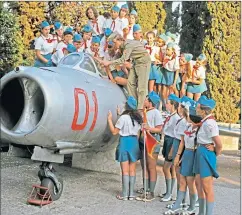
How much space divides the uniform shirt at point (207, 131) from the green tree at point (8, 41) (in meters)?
11.6

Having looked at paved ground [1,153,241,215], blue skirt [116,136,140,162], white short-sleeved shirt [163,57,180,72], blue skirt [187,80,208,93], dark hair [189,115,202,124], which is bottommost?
paved ground [1,153,241,215]

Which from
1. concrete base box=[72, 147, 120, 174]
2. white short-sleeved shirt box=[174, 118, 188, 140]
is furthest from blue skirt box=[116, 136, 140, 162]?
concrete base box=[72, 147, 120, 174]

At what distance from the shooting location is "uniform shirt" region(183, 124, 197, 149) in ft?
19.8

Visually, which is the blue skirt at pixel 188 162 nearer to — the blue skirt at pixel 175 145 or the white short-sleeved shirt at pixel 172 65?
the blue skirt at pixel 175 145

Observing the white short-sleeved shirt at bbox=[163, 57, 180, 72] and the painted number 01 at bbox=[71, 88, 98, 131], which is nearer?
the painted number 01 at bbox=[71, 88, 98, 131]

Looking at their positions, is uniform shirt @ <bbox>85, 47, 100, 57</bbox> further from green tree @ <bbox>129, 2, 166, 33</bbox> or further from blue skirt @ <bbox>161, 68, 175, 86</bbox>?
green tree @ <bbox>129, 2, 166, 33</bbox>

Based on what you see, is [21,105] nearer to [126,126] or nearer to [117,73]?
[126,126]

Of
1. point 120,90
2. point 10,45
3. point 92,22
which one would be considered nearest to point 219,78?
point 10,45

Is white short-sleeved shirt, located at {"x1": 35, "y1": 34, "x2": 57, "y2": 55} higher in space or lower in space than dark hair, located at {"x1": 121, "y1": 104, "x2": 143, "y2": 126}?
higher

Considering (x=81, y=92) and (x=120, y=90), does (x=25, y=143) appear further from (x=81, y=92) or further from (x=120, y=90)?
(x=120, y=90)

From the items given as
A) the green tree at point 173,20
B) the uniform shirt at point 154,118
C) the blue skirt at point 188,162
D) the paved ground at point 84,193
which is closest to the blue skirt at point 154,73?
the paved ground at point 84,193

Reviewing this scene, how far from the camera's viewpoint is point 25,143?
5.94 meters

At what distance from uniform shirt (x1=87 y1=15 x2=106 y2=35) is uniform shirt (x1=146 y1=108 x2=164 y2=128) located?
10.1 ft

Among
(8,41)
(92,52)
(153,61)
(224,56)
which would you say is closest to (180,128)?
(92,52)
